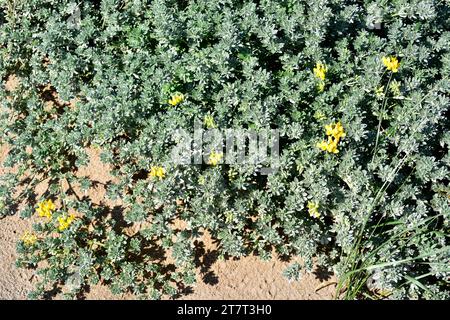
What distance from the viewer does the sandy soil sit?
365cm

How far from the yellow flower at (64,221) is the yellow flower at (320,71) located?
1726 millimetres

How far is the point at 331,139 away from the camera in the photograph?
140 inches

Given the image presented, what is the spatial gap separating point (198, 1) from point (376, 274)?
206cm

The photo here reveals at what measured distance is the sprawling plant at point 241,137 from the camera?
3561mm

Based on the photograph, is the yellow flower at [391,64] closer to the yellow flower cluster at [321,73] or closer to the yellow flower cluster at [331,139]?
the yellow flower cluster at [321,73]

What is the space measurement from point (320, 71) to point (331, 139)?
44 cm

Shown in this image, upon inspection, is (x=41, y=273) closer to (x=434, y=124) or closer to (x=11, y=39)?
(x=11, y=39)

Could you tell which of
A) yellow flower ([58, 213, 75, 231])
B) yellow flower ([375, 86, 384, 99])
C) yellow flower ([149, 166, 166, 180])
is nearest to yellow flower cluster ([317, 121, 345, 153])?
yellow flower ([375, 86, 384, 99])

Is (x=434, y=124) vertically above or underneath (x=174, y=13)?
underneath

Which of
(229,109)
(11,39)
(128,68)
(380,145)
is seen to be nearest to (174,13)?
(128,68)

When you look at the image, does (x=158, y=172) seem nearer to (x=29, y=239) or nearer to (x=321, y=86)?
(x=29, y=239)

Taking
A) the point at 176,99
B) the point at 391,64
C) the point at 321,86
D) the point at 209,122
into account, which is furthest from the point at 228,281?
the point at 391,64

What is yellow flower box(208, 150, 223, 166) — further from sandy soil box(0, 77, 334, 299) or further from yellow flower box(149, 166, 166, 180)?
sandy soil box(0, 77, 334, 299)

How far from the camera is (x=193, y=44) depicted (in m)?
3.81
